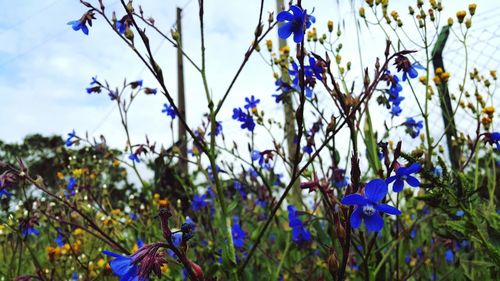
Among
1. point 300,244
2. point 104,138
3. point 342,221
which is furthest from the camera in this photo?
point 104,138

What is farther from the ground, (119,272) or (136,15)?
(136,15)

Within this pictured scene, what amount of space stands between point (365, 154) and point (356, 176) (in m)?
1.40

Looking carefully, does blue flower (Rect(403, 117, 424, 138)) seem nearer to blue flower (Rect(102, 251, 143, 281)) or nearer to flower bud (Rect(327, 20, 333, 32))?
flower bud (Rect(327, 20, 333, 32))

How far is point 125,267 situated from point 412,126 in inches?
78.0

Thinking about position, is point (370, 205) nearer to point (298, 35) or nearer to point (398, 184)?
point (398, 184)

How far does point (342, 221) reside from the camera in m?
1.10

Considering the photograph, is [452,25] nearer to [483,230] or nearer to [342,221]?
[483,230]

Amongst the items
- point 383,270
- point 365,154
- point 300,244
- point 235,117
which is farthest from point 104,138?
point 383,270

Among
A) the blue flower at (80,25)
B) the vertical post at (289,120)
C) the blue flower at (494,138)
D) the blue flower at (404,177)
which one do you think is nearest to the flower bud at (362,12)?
the vertical post at (289,120)

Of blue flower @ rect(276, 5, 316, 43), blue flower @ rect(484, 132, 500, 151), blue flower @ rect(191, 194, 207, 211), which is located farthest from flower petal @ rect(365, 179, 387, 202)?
blue flower @ rect(191, 194, 207, 211)

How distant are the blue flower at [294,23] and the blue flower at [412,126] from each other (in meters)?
1.46

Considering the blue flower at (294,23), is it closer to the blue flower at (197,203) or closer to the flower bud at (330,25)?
the flower bud at (330,25)

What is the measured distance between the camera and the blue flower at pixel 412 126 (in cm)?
243

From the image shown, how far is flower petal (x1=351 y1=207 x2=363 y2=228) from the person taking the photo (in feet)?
2.96
